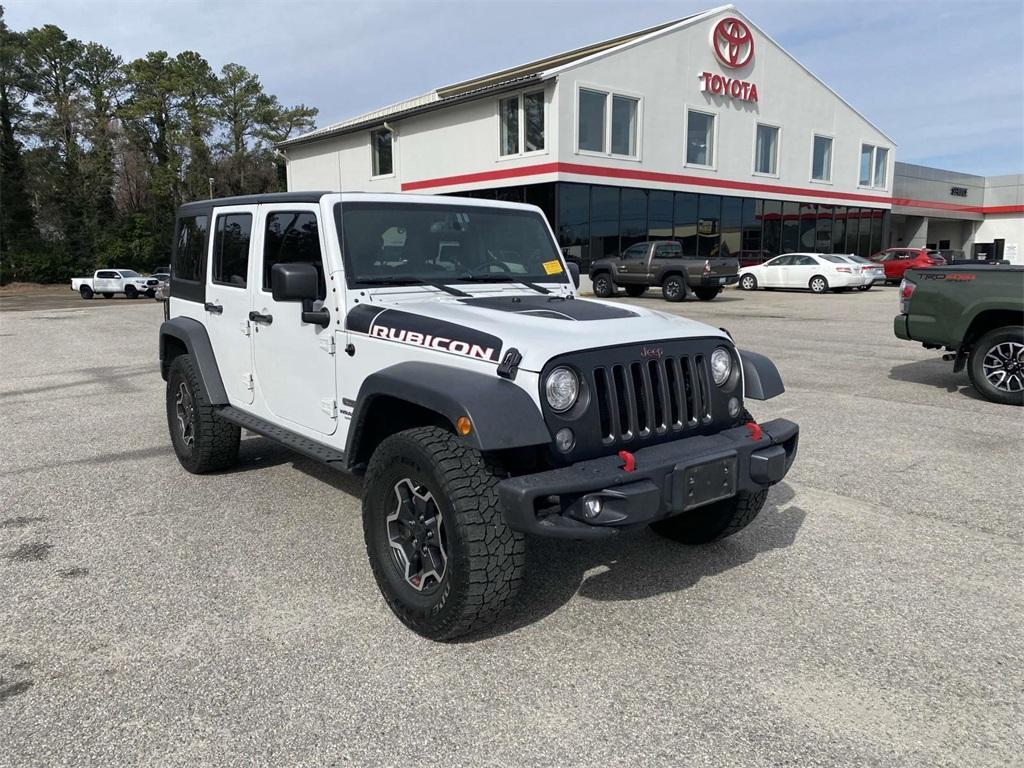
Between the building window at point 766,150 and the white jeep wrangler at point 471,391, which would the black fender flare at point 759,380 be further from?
the building window at point 766,150

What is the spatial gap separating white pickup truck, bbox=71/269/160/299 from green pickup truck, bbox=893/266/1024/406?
31201 millimetres

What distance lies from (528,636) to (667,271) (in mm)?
19885

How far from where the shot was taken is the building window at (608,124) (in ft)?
81.9

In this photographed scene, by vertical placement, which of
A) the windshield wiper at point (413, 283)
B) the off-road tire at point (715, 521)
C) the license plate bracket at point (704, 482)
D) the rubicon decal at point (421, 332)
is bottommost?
the off-road tire at point (715, 521)

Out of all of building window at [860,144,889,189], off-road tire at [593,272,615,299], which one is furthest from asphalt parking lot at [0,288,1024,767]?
building window at [860,144,889,189]

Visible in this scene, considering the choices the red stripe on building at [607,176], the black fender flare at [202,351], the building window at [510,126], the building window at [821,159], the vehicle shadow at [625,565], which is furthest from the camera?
the building window at [821,159]

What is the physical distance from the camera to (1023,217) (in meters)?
49.6

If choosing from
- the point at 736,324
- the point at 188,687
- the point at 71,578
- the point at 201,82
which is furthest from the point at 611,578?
the point at 201,82

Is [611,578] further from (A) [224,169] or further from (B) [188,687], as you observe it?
(A) [224,169]

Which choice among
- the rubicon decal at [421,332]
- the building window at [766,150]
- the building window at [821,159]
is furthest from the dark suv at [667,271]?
the rubicon decal at [421,332]

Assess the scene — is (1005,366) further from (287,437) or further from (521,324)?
(287,437)

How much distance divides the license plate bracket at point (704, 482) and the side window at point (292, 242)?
82.7 inches

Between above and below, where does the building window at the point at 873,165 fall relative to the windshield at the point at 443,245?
above

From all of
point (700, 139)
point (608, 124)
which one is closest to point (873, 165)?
point (700, 139)
